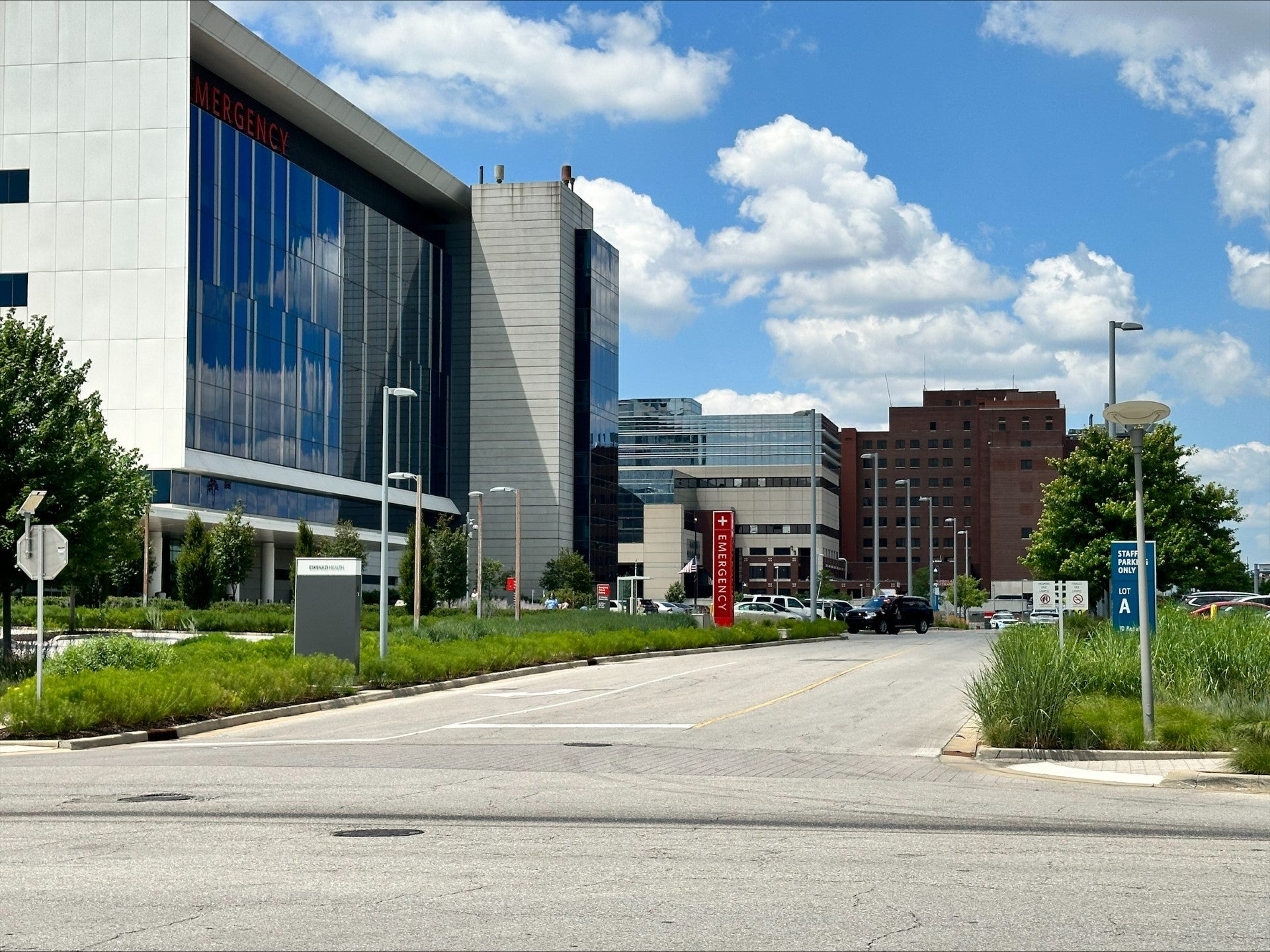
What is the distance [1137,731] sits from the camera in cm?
1780

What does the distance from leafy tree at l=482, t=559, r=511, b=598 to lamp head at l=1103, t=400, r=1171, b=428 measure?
Answer: 266ft

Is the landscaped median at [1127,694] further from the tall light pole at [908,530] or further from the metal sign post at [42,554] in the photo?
the tall light pole at [908,530]

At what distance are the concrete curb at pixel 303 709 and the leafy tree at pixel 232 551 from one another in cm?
2877

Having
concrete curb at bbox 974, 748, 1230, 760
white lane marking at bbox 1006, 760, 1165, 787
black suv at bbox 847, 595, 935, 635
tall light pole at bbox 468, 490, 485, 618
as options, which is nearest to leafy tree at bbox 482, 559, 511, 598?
tall light pole at bbox 468, 490, 485, 618

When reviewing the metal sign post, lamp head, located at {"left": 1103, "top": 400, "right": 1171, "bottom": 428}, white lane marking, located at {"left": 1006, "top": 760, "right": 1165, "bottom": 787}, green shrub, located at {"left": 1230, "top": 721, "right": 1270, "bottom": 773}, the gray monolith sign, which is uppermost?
lamp head, located at {"left": 1103, "top": 400, "right": 1171, "bottom": 428}

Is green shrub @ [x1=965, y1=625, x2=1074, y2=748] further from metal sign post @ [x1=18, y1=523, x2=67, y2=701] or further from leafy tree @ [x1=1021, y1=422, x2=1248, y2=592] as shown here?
leafy tree @ [x1=1021, y1=422, x2=1248, y2=592]

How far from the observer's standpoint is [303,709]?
2564cm

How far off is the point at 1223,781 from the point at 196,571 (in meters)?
55.5

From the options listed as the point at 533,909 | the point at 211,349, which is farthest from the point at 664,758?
the point at 211,349

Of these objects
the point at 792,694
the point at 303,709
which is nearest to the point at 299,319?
the point at 303,709

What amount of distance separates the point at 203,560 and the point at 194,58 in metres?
29.5

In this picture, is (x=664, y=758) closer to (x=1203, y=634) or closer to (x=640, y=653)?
(x=1203, y=634)

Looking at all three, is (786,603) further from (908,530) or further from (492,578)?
(492,578)

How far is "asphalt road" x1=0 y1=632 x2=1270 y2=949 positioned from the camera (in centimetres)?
780
